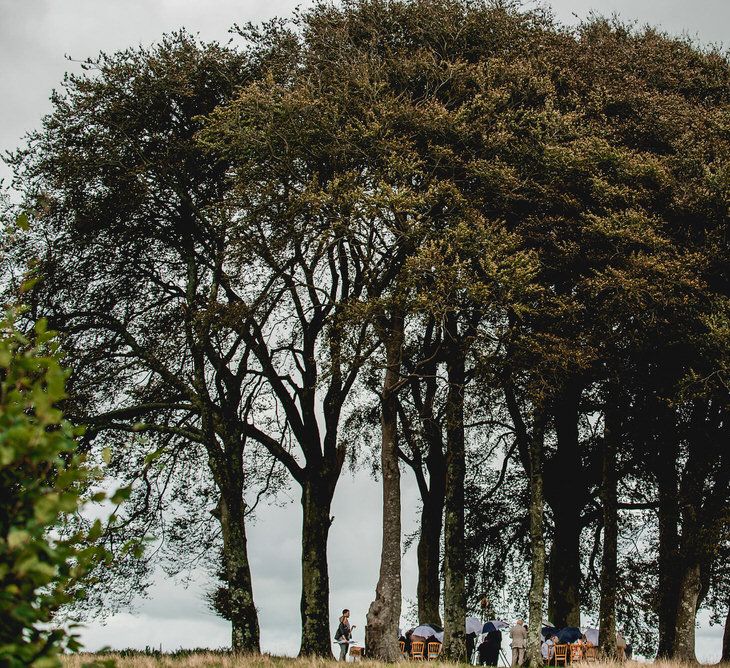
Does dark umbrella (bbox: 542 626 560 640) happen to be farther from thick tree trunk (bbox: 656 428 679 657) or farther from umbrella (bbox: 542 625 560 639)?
thick tree trunk (bbox: 656 428 679 657)

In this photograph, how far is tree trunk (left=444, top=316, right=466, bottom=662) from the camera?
1080 inches

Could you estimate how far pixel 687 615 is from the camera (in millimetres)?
28953

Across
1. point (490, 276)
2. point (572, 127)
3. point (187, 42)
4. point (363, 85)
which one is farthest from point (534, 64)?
point (187, 42)

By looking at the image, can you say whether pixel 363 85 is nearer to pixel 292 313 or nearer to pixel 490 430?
pixel 292 313

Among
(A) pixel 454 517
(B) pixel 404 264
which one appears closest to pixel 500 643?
(A) pixel 454 517

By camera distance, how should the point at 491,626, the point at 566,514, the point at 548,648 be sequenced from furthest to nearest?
the point at 566,514, the point at 491,626, the point at 548,648

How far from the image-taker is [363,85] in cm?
2678

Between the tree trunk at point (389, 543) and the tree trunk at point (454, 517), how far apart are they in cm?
170

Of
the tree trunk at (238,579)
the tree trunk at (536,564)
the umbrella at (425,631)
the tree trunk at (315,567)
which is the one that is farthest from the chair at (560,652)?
the tree trunk at (238,579)

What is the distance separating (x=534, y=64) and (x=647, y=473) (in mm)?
16384

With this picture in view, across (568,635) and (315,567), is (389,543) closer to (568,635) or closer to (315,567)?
(315,567)

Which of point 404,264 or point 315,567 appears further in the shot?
point 315,567

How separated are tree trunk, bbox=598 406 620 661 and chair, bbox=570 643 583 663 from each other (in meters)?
0.77

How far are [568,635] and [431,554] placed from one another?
593cm
